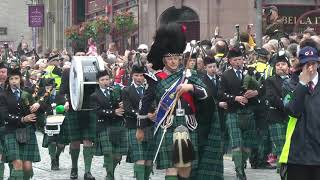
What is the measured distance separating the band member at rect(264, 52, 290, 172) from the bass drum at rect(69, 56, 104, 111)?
2.62 meters

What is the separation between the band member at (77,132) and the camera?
43.2 feet

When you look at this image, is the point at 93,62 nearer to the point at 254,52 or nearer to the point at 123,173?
the point at 123,173

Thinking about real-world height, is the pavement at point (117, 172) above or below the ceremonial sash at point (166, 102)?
below

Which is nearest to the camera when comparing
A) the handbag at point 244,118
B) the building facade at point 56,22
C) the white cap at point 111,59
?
the handbag at point 244,118

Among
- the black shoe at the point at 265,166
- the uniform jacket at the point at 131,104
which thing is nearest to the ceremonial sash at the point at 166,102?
the uniform jacket at the point at 131,104

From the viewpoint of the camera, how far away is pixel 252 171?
1386cm

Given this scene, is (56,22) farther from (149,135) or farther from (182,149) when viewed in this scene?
(182,149)

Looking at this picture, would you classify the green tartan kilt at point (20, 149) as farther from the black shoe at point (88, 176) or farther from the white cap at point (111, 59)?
the white cap at point (111, 59)

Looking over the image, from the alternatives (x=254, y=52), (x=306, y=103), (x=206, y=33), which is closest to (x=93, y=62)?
(x=254, y=52)

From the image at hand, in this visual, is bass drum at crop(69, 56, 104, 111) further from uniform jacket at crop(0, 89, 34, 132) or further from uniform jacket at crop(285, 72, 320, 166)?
uniform jacket at crop(285, 72, 320, 166)

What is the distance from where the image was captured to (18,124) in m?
11.0

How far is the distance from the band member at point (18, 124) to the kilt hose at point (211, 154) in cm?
294

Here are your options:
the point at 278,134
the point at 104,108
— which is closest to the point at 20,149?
the point at 104,108

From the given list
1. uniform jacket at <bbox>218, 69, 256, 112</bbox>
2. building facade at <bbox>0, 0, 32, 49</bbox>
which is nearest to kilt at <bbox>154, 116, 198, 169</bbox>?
uniform jacket at <bbox>218, 69, 256, 112</bbox>
